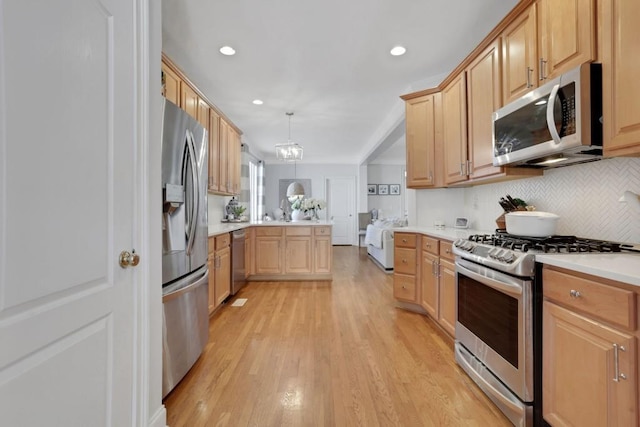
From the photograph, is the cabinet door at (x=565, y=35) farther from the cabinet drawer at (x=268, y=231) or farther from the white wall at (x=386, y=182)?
the white wall at (x=386, y=182)

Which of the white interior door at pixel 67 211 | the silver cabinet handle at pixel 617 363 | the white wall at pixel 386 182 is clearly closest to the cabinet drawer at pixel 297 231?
the white interior door at pixel 67 211

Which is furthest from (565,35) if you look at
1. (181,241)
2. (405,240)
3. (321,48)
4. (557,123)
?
(181,241)

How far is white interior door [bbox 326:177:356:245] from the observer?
8812mm

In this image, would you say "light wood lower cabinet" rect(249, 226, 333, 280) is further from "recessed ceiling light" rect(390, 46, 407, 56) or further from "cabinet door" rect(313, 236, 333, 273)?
"recessed ceiling light" rect(390, 46, 407, 56)

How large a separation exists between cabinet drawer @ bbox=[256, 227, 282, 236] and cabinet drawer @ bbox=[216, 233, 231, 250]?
1010 millimetres

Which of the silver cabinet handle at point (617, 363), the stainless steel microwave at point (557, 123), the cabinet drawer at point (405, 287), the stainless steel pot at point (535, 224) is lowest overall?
the cabinet drawer at point (405, 287)

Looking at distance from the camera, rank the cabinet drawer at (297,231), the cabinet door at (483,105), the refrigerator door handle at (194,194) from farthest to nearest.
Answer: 1. the cabinet drawer at (297,231)
2. the cabinet door at (483,105)
3. the refrigerator door handle at (194,194)

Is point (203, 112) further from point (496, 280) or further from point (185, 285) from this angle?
point (496, 280)

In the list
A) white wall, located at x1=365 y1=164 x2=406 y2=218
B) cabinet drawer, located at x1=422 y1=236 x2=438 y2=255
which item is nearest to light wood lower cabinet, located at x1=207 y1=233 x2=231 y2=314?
cabinet drawer, located at x1=422 y1=236 x2=438 y2=255

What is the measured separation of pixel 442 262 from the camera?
8.14 ft

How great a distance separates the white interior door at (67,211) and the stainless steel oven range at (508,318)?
1.78 meters

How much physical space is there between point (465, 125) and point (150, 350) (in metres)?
2.85

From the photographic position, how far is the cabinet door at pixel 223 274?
118 inches

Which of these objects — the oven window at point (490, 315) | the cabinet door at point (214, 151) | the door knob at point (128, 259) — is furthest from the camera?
the cabinet door at point (214, 151)
